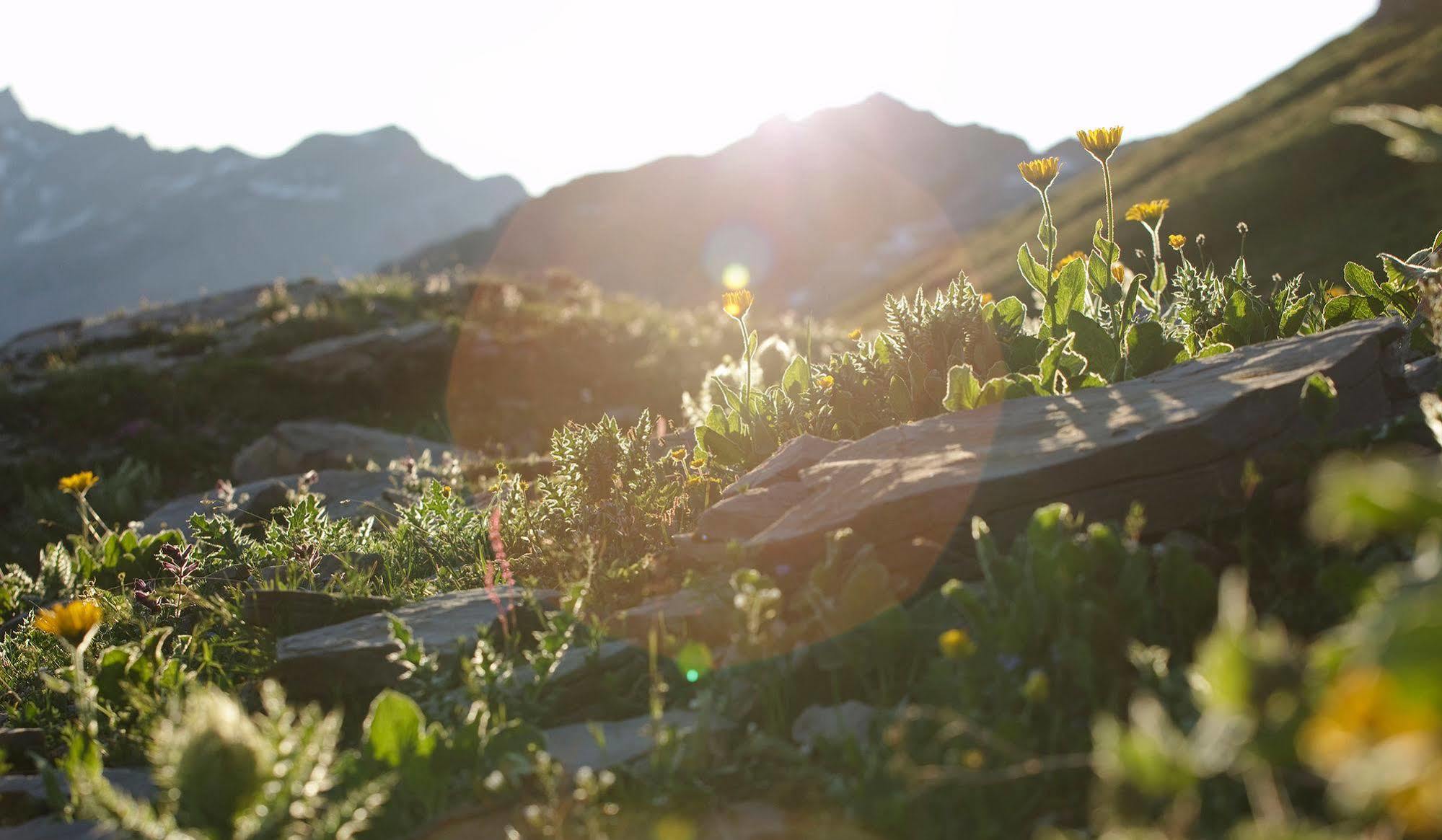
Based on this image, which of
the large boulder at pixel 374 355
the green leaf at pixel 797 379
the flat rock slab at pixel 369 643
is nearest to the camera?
the flat rock slab at pixel 369 643

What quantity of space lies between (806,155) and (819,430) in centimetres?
16006

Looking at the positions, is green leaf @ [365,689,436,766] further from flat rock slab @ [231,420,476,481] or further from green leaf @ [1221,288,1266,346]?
flat rock slab @ [231,420,476,481]

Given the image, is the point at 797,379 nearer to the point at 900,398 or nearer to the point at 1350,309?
the point at 900,398

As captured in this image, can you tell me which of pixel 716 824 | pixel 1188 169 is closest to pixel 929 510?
pixel 716 824

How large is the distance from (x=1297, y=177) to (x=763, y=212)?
4738 inches

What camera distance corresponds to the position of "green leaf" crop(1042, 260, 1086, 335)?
17.4 feet

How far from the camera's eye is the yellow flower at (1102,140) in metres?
4.64

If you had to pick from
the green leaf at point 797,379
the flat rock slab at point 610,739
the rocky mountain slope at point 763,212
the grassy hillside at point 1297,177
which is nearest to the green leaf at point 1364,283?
the green leaf at point 797,379

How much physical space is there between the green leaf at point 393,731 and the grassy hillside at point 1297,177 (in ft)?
37.6

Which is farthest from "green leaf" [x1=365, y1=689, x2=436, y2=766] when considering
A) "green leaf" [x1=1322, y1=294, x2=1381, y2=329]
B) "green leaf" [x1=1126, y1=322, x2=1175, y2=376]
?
"green leaf" [x1=1322, y1=294, x2=1381, y2=329]

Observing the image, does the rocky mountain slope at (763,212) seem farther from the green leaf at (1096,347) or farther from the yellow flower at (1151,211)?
the green leaf at (1096,347)

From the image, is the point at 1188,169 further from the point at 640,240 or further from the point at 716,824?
the point at 640,240

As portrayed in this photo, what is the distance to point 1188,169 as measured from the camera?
142 ft

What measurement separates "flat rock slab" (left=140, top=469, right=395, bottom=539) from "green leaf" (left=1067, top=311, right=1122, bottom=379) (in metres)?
4.90
